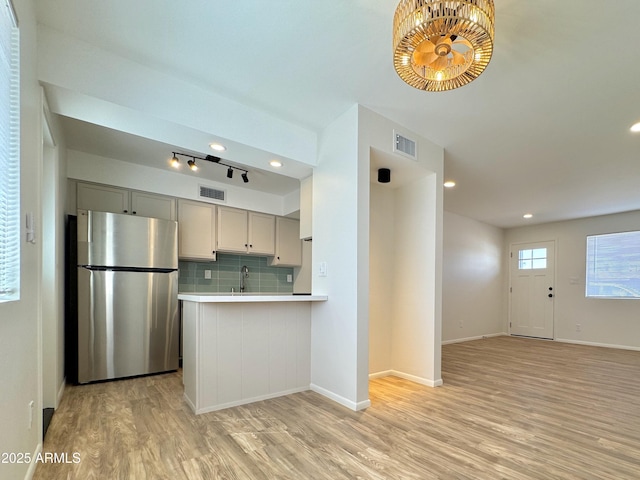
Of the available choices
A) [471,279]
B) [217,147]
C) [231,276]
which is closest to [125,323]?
[231,276]

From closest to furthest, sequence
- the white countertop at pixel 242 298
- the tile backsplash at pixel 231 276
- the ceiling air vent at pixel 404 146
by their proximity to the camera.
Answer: the white countertop at pixel 242 298 → the ceiling air vent at pixel 404 146 → the tile backsplash at pixel 231 276

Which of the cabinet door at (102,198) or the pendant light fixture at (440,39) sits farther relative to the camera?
the cabinet door at (102,198)

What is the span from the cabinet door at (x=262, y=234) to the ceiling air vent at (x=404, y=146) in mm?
2548

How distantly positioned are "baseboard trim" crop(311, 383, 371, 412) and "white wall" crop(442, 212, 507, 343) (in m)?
3.73

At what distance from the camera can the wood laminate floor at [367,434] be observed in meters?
1.82

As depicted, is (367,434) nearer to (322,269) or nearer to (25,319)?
(322,269)

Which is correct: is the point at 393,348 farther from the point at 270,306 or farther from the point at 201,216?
the point at 201,216

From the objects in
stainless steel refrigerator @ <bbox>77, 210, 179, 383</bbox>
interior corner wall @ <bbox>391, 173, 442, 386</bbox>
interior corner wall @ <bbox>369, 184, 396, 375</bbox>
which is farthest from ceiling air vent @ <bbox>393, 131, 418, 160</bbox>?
stainless steel refrigerator @ <bbox>77, 210, 179, 383</bbox>

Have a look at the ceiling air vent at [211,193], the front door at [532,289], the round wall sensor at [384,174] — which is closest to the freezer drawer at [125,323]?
the ceiling air vent at [211,193]

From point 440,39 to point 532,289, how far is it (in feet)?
23.3

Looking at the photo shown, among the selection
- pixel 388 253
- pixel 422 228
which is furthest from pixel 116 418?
pixel 422 228

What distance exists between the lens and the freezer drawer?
325 centimetres

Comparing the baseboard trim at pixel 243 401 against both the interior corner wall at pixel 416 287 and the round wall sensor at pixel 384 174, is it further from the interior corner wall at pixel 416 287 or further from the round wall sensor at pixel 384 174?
the round wall sensor at pixel 384 174

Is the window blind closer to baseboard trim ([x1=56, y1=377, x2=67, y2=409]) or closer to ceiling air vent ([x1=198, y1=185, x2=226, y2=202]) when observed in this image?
baseboard trim ([x1=56, y1=377, x2=67, y2=409])
